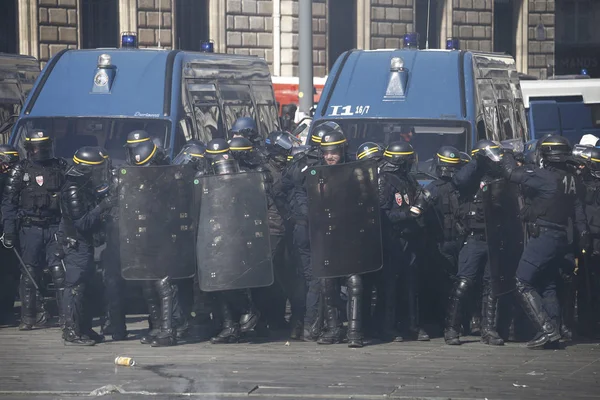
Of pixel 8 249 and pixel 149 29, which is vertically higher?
pixel 149 29

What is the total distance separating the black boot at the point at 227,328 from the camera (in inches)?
430

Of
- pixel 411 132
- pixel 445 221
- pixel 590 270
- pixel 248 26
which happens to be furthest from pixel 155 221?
pixel 248 26

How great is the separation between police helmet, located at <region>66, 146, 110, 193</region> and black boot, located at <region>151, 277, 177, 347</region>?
92cm

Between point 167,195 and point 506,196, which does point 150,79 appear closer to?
point 167,195

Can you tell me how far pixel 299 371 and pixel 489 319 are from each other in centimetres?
218

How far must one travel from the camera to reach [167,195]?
10.7 meters

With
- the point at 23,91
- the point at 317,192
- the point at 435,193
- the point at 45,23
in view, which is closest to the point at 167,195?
the point at 317,192

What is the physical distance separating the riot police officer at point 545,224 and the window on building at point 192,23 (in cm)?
1933

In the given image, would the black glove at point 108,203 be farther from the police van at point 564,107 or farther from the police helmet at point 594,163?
the police van at point 564,107

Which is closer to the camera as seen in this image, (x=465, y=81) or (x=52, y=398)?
(x=52, y=398)

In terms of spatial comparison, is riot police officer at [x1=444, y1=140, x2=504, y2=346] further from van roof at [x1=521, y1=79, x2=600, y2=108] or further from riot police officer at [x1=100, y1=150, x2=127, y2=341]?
van roof at [x1=521, y1=79, x2=600, y2=108]

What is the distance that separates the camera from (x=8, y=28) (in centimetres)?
2725

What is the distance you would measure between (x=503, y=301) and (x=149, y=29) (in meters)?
18.8

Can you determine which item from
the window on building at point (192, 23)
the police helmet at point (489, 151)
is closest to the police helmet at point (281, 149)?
the police helmet at point (489, 151)
